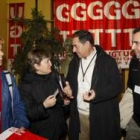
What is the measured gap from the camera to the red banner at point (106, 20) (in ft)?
16.3

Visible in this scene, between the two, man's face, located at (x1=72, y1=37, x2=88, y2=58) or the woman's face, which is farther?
man's face, located at (x1=72, y1=37, x2=88, y2=58)

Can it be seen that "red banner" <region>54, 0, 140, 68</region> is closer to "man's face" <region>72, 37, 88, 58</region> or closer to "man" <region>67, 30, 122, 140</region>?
"man" <region>67, 30, 122, 140</region>

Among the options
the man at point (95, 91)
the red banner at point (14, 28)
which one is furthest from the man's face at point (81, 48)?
the red banner at point (14, 28)

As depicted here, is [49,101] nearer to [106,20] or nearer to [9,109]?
[9,109]

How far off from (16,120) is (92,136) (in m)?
1.04

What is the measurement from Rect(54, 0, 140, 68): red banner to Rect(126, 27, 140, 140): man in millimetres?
2398

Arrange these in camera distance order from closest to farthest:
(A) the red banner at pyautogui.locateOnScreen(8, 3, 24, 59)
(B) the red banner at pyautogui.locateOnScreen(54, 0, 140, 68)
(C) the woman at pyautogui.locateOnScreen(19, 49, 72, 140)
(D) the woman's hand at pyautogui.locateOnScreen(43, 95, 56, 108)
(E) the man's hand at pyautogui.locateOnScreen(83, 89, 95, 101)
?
(D) the woman's hand at pyautogui.locateOnScreen(43, 95, 56, 108), (C) the woman at pyautogui.locateOnScreen(19, 49, 72, 140), (E) the man's hand at pyautogui.locateOnScreen(83, 89, 95, 101), (B) the red banner at pyautogui.locateOnScreen(54, 0, 140, 68), (A) the red banner at pyautogui.locateOnScreen(8, 3, 24, 59)

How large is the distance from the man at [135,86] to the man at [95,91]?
162 millimetres

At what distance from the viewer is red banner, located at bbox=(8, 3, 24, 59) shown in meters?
5.42

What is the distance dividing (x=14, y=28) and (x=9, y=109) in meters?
3.77

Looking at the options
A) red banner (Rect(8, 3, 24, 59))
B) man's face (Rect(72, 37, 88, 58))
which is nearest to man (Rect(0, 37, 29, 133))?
man's face (Rect(72, 37, 88, 58))

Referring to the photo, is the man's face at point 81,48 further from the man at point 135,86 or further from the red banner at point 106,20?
the red banner at point 106,20

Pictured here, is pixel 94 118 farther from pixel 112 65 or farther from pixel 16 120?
pixel 16 120

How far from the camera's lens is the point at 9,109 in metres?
1.94
